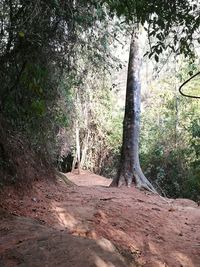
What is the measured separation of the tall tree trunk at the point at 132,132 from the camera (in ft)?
38.2

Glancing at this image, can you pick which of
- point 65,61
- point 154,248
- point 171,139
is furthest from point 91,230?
point 171,139

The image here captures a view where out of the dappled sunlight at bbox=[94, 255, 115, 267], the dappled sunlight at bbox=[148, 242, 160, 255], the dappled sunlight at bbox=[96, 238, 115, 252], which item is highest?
the dappled sunlight at bbox=[96, 238, 115, 252]

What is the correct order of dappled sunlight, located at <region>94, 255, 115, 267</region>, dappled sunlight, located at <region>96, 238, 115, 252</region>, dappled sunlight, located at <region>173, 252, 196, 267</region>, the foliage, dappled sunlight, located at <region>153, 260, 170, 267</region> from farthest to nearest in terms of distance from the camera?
the foliage
dappled sunlight, located at <region>173, 252, 196, 267</region>
dappled sunlight, located at <region>153, 260, 170, 267</region>
dappled sunlight, located at <region>96, 238, 115, 252</region>
dappled sunlight, located at <region>94, 255, 115, 267</region>

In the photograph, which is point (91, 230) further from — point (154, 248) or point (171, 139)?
point (171, 139)

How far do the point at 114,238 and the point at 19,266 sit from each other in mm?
2350

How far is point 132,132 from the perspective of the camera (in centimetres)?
1210

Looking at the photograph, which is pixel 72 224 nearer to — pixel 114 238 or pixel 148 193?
pixel 114 238

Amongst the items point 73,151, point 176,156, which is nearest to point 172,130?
point 176,156

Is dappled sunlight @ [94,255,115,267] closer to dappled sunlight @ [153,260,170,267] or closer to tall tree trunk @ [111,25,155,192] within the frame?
dappled sunlight @ [153,260,170,267]

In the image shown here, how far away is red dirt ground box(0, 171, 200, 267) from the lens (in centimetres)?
399

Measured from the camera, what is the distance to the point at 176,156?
1667 cm

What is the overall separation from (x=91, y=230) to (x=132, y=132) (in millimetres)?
6561

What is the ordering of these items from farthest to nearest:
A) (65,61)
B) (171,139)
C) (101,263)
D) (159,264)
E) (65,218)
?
(171,139), (65,61), (65,218), (159,264), (101,263)

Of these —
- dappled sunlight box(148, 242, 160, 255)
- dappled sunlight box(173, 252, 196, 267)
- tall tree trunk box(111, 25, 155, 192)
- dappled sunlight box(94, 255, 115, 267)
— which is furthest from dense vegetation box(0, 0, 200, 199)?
dappled sunlight box(173, 252, 196, 267)
